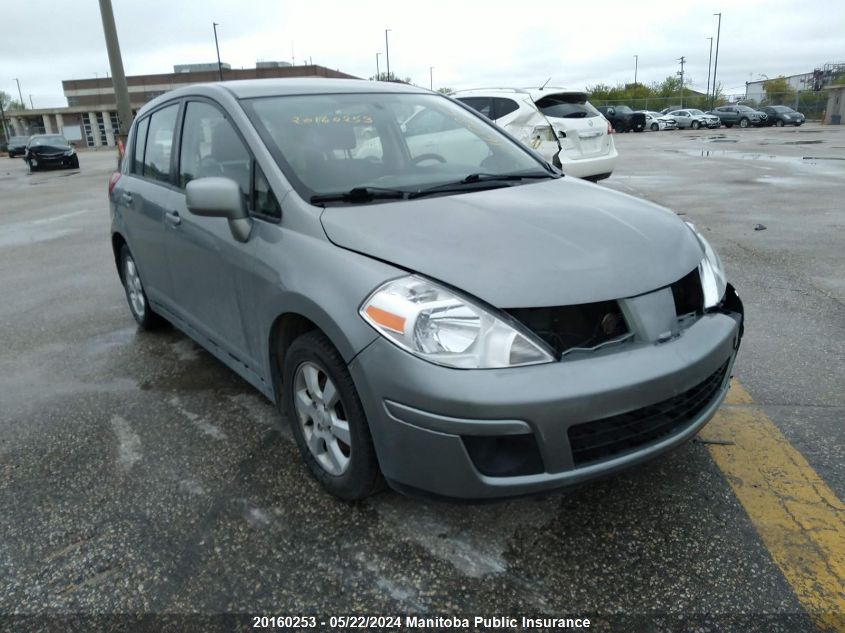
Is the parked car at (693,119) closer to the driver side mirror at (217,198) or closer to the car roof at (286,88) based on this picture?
the car roof at (286,88)

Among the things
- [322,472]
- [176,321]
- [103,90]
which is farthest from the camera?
[103,90]

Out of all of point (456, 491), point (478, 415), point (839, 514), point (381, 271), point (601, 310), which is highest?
point (381, 271)

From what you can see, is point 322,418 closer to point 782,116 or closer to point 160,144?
point 160,144

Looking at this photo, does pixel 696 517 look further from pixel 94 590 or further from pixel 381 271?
pixel 94 590

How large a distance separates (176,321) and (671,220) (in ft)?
8.93

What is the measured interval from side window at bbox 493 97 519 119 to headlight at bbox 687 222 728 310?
762cm

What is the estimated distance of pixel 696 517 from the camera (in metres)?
2.36

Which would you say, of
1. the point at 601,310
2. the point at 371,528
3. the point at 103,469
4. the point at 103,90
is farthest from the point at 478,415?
the point at 103,90

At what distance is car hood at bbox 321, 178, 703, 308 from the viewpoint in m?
2.09

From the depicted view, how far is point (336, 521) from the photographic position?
2.42 metres

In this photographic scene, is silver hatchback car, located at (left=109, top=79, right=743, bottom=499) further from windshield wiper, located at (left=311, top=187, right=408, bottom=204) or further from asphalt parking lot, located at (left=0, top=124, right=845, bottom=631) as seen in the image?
asphalt parking lot, located at (left=0, top=124, right=845, bottom=631)

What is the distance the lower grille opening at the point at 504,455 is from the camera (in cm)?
199

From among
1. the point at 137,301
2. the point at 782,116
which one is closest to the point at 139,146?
the point at 137,301

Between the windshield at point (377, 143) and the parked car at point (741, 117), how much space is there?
44349 mm
